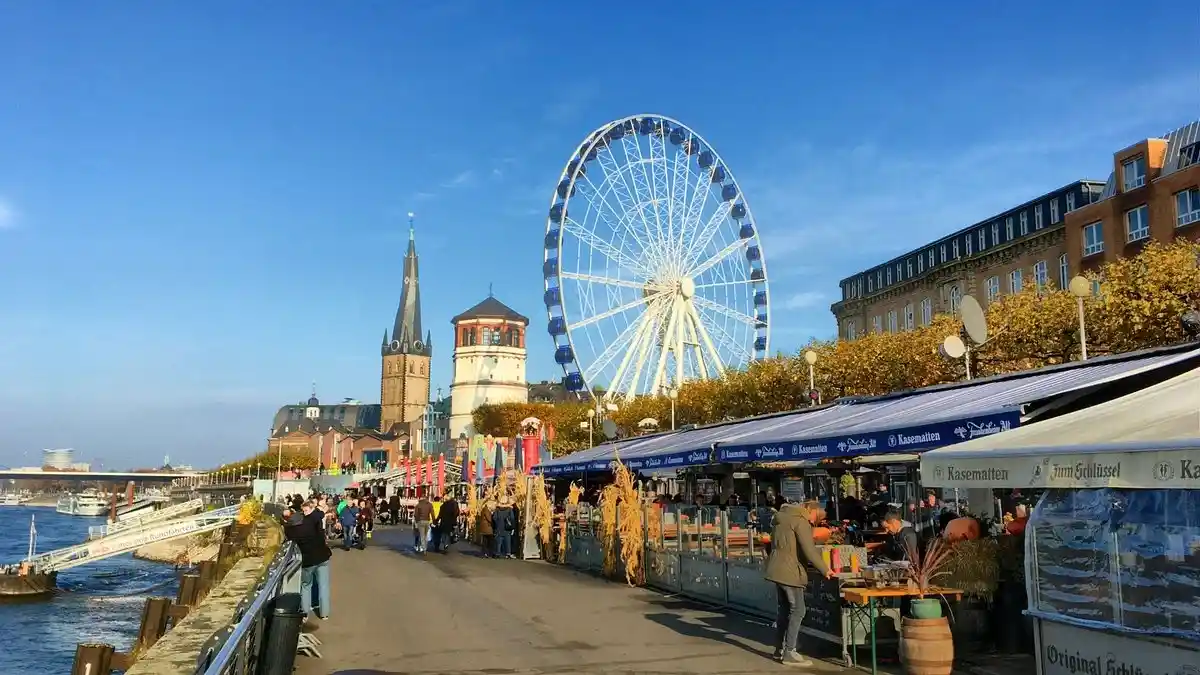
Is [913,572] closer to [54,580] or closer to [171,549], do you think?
[54,580]

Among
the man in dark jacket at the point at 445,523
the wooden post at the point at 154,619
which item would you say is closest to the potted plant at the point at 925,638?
the wooden post at the point at 154,619

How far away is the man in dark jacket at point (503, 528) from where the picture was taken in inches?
1092

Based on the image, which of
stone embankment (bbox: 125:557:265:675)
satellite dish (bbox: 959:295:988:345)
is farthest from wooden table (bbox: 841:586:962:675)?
satellite dish (bbox: 959:295:988:345)

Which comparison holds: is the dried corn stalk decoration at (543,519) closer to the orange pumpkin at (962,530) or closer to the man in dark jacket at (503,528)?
the man in dark jacket at (503,528)

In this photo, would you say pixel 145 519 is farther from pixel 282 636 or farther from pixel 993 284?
pixel 282 636

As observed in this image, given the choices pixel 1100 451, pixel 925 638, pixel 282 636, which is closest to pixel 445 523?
pixel 282 636

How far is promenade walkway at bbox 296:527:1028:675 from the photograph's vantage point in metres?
10.8

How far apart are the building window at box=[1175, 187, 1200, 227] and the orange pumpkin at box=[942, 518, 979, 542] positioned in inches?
1488

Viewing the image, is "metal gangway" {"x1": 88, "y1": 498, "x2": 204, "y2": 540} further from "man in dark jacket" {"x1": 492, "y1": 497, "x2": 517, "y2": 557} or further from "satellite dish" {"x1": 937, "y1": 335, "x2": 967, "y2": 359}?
"satellite dish" {"x1": 937, "y1": 335, "x2": 967, "y2": 359}

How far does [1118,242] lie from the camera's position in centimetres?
4678

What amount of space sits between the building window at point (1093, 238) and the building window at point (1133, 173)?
2.18 metres

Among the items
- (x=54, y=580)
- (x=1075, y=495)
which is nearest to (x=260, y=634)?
(x=1075, y=495)

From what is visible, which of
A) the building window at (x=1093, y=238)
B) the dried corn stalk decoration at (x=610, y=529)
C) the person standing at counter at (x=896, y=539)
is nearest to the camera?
the person standing at counter at (x=896, y=539)

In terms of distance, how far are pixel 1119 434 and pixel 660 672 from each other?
4.98 m
